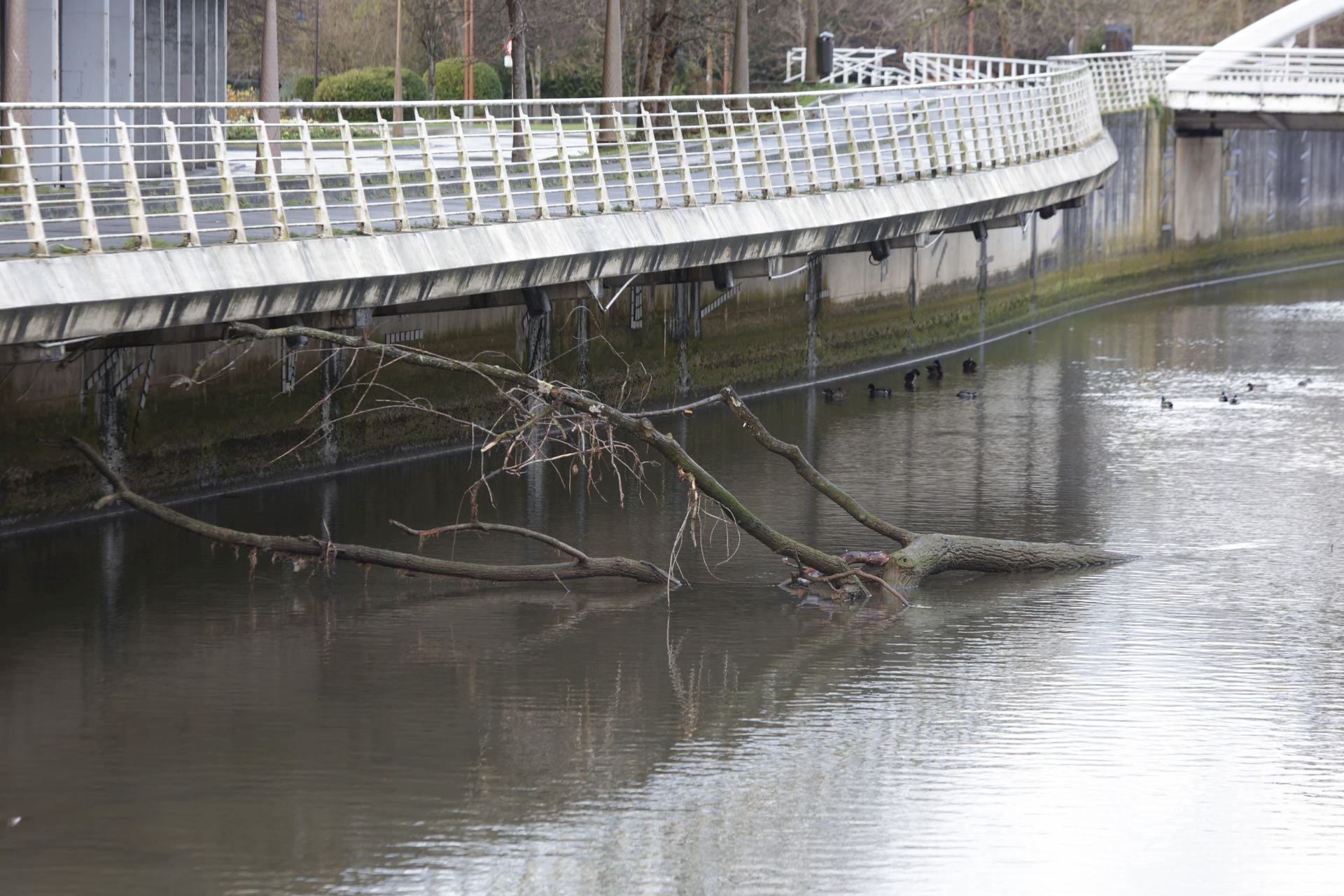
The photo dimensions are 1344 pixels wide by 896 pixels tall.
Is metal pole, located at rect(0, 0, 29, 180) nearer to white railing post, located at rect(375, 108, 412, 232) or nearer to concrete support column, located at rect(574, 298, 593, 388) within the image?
white railing post, located at rect(375, 108, 412, 232)

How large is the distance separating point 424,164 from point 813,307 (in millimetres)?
13836

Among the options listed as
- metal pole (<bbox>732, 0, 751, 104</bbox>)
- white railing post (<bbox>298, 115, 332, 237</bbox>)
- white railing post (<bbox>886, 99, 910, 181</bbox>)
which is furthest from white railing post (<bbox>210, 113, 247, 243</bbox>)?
metal pole (<bbox>732, 0, 751, 104</bbox>)

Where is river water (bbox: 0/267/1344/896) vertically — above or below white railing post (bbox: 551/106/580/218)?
below

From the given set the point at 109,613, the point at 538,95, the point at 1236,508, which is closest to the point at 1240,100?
the point at 538,95

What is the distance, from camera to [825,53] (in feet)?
131

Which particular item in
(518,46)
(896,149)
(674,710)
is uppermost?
(518,46)

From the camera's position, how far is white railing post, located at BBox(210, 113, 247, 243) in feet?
56.1

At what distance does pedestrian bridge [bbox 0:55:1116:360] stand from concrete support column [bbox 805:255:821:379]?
1104 millimetres

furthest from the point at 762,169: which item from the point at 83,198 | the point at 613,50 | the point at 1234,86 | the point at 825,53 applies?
the point at 1234,86

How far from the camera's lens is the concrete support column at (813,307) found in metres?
33.4

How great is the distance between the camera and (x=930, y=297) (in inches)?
A: 1489

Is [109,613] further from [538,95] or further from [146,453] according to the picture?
[538,95]

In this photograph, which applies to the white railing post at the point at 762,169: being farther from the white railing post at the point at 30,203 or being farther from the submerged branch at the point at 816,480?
the white railing post at the point at 30,203

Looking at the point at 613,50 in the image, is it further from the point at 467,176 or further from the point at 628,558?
Answer: the point at 628,558
